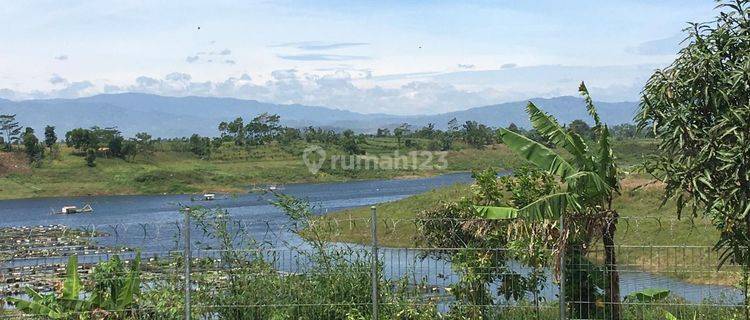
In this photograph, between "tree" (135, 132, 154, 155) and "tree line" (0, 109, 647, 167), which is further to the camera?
"tree" (135, 132, 154, 155)

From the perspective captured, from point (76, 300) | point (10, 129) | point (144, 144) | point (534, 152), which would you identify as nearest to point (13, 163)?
point (144, 144)

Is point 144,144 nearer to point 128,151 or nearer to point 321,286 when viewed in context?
point 128,151

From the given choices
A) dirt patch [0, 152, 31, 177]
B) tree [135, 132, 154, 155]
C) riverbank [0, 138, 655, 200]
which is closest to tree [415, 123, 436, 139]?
riverbank [0, 138, 655, 200]

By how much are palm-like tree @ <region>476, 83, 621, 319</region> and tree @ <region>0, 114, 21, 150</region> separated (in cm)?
11218

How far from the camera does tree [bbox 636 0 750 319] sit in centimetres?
848

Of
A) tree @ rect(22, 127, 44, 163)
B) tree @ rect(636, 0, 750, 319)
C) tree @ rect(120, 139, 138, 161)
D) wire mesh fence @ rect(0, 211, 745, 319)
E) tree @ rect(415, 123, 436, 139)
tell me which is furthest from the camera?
tree @ rect(415, 123, 436, 139)

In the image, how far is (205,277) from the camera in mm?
9930

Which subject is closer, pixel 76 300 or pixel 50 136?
pixel 76 300

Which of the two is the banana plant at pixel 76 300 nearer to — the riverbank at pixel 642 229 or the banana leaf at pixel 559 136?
Result: the banana leaf at pixel 559 136

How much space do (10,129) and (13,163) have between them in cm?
2342

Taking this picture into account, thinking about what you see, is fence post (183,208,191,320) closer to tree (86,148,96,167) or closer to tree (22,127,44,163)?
tree (86,148,96,167)

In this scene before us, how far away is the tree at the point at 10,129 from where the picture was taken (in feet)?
374

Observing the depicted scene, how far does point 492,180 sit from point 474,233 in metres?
1.00

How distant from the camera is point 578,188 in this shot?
376 inches
